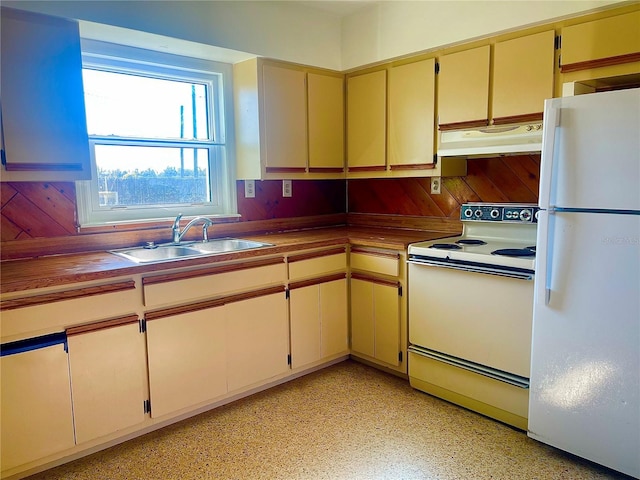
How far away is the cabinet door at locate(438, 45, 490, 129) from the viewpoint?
2555mm

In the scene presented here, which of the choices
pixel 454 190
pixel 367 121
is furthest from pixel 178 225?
pixel 454 190

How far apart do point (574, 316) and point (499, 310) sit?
0.38m

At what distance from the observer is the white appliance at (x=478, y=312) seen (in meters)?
2.22

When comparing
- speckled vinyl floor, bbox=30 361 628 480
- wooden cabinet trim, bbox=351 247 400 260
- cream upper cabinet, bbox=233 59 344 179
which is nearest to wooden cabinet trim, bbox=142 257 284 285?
wooden cabinet trim, bbox=351 247 400 260

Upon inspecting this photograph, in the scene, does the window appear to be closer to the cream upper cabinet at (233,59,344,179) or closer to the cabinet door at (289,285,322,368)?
the cream upper cabinet at (233,59,344,179)

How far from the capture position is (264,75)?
2.92 m

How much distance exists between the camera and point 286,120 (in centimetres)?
305

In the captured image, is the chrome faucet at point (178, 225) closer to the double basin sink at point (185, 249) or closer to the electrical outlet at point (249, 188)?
the double basin sink at point (185, 249)

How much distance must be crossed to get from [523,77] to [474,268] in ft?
3.46

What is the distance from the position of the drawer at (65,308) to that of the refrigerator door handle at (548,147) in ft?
6.28

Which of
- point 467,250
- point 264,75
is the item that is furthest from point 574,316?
point 264,75

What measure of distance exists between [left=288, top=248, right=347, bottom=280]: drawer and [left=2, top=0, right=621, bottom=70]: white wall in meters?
1.31

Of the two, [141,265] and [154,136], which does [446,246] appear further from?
[154,136]

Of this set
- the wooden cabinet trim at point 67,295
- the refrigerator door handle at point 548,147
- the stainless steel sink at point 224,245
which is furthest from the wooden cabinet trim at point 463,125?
the wooden cabinet trim at point 67,295
